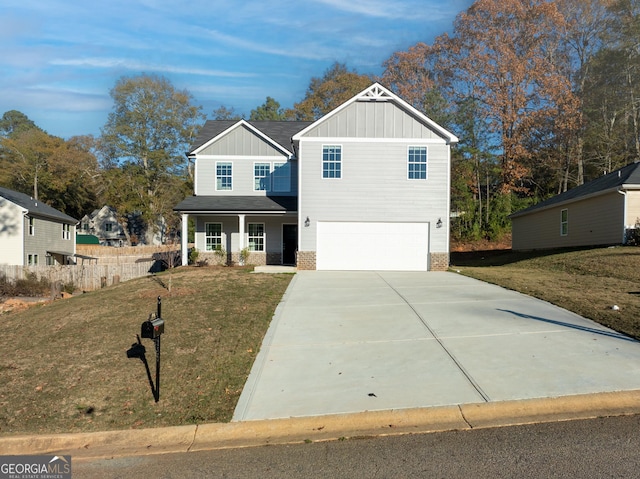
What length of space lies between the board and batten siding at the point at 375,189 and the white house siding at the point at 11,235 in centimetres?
1928

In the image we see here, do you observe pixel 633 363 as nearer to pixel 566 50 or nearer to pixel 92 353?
pixel 92 353

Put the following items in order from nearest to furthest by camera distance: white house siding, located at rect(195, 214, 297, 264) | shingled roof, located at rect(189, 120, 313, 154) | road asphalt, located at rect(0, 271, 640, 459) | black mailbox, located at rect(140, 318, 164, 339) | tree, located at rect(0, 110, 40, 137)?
road asphalt, located at rect(0, 271, 640, 459)
black mailbox, located at rect(140, 318, 164, 339)
white house siding, located at rect(195, 214, 297, 264)
shingled roof, located at rect(189, 120, 313, 154)
tree, located at rect(0, 110, 40, 137)

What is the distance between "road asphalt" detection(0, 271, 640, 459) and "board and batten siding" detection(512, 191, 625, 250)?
42.0 ft

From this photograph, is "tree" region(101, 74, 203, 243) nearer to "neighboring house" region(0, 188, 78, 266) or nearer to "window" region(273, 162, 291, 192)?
"neighboring house" region(0, 188, 78, 266)

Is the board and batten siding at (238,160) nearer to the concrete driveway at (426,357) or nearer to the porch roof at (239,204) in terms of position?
the porch roof at (239,204)

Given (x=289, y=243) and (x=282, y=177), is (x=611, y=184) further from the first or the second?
(x=282, y=177)

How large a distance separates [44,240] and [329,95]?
28851 mm

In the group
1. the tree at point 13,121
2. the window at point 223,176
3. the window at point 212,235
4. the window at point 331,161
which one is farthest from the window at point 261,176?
the tree at point 13,121

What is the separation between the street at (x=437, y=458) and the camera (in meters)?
3.84

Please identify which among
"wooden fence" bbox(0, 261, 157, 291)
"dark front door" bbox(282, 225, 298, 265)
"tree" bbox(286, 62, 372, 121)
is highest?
"tree" bbox(286, 62, 372, 121)

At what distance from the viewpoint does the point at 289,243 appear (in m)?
23.3

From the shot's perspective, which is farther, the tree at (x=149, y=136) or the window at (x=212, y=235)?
the tree at (x=149, y=136)

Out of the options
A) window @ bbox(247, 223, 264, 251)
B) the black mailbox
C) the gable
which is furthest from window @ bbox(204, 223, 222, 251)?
the black mailbox

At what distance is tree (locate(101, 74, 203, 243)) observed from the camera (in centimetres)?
4447
